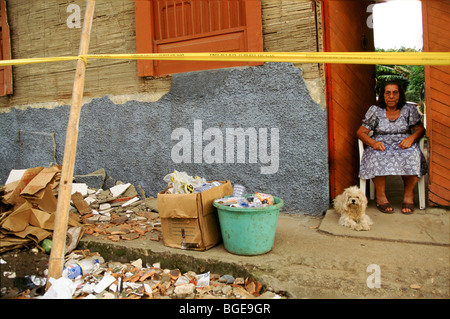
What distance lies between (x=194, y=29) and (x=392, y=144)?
123 inches

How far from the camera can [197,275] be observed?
3.19 metres

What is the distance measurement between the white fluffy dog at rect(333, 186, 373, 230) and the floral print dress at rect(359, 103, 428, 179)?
58 centimetres

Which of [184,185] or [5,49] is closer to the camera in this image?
[184,185]

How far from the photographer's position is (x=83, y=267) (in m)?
3.33

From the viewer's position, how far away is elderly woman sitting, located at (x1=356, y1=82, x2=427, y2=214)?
4066 mm

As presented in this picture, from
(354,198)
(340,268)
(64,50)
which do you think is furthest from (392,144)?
(64,50)

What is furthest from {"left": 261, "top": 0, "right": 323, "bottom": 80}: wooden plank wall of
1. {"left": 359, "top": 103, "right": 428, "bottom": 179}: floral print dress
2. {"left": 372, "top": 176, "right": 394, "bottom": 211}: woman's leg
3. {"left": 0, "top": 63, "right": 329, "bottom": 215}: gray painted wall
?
{"left": 372, "top": 176, "right": 394, "bottom": 211}: woman's leg

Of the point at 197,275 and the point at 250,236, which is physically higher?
the point at 250,236

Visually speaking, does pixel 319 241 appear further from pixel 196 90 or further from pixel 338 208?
pixel 196 90

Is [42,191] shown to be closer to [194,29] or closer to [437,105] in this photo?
[194,29]

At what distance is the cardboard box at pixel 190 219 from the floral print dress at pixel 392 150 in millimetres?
2013
